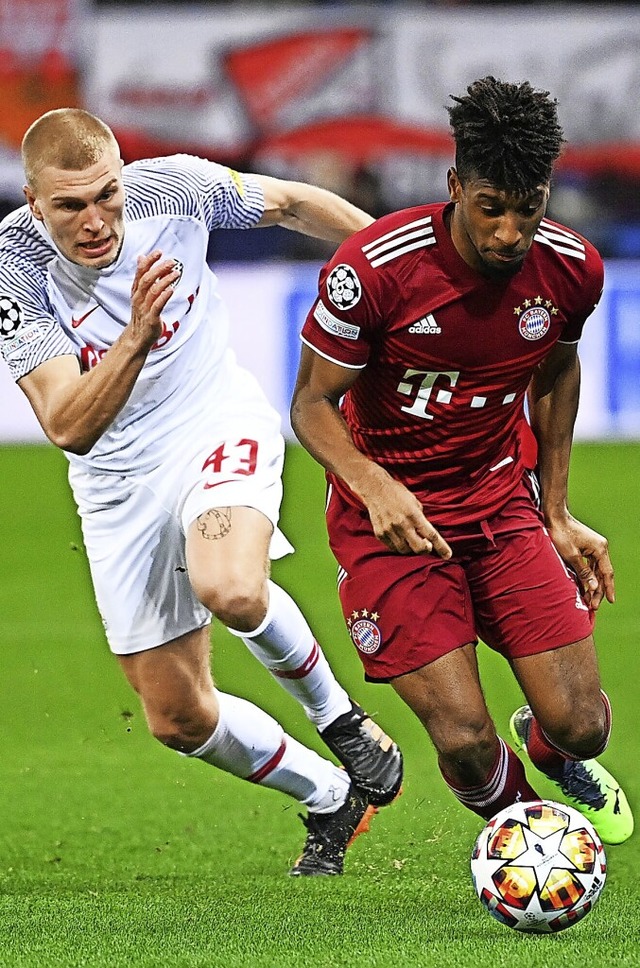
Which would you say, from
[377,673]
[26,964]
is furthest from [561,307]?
[26,964]

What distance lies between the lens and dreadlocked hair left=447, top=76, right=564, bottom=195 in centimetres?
404

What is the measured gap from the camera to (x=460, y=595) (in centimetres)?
455

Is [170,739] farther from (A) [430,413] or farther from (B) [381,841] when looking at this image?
(A) [430,413]

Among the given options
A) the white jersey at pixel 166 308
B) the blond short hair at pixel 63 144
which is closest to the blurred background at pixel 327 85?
the white jersey at pixel 166 308

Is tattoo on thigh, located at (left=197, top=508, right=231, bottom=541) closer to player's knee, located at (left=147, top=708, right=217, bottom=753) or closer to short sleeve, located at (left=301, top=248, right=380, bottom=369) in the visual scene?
player's knee, located at (left=147, top=708, right=217, bottom=753)

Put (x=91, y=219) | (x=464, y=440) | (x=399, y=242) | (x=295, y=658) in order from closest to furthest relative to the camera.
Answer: (x=399, y=242) < (x=464, y=440) < (x=91, y=219) < (x=295, y=658)

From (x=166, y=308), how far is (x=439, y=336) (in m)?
1.17

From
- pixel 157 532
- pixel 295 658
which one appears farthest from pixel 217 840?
pixel 157 532

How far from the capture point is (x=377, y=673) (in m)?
4.51

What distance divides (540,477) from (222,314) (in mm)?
1304

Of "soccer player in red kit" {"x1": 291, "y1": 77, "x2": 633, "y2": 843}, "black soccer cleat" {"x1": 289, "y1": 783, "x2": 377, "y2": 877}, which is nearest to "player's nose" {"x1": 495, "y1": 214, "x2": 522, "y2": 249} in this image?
"soccer player in red kit" {"x1": 291, "y1": 77, "x2": 633, "y2": 843}

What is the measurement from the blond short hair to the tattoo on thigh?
1.09 m

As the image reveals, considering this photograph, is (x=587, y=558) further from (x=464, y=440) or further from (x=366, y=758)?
(x=366, y=758)

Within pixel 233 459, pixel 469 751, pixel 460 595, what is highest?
pixel 233 459
